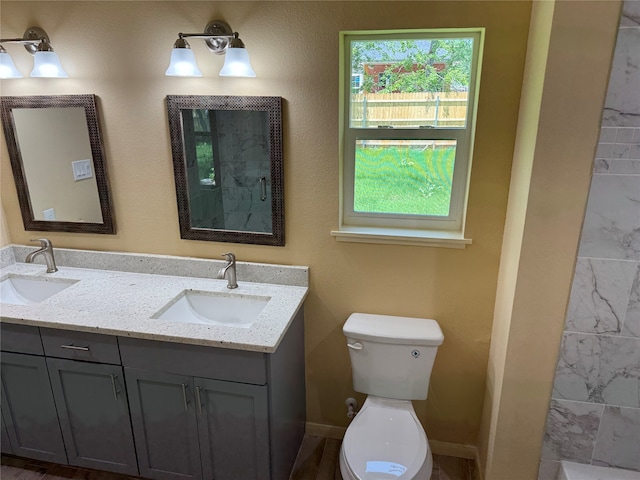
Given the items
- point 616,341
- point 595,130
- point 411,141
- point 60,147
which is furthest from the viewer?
point 60,147

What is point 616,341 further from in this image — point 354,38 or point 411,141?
point 354,38

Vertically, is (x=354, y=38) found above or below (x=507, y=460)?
above

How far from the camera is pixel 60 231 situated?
2.28m

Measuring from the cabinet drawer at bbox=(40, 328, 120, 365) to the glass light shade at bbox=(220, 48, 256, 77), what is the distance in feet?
3.95

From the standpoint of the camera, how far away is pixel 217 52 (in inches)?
70.1

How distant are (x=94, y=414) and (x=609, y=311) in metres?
2.21

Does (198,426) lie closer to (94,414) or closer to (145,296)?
(94,414)

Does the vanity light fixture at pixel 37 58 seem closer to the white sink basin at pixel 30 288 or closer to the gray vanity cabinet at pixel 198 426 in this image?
the white sink basin at pixel 30 288

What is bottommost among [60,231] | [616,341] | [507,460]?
[507,460]

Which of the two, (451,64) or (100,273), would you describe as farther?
(100,273)

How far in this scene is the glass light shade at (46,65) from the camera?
1.84m

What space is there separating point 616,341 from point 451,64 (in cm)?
129

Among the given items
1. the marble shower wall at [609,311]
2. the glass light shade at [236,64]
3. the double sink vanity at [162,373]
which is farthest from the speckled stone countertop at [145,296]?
the marble shower wall at [609,311]

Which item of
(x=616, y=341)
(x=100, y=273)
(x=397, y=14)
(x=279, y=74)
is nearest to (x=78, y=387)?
(x=100, y=273)
